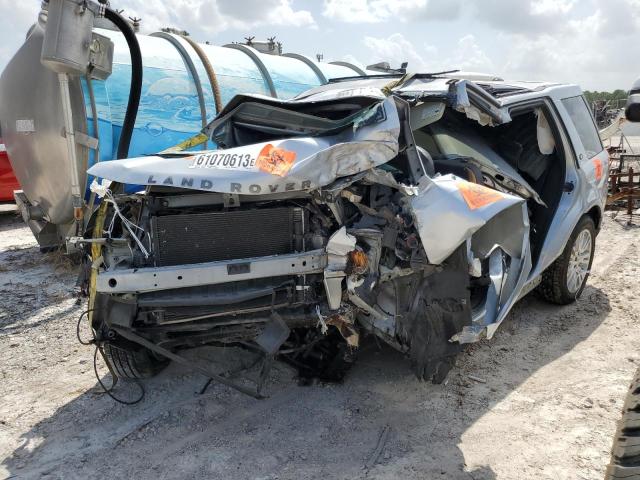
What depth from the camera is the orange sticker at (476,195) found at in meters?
3.18

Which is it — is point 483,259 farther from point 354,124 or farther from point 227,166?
point 227,166

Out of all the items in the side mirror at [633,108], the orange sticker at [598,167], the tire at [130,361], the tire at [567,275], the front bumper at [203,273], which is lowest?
the tire at [130,361]

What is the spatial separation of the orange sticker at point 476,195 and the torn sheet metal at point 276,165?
45 centimetres

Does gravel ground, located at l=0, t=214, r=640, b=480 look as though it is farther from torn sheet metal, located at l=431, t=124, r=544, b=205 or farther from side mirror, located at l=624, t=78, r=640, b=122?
side mirror, located at l=624, t=78, r=640, b=122

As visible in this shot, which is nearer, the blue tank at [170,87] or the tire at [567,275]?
the tire at [567,275]

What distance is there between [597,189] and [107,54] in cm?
518

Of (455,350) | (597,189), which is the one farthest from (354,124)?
(597,189)

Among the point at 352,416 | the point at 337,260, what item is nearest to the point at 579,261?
the point at 352,416

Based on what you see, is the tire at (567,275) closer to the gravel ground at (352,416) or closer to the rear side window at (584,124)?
the gravel ground at (352,416)

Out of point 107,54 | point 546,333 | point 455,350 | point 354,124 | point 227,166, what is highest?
point 107,54

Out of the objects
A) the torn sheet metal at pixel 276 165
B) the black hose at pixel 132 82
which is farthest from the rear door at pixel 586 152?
the black hose at pixel 132 82

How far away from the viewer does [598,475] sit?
287 cm

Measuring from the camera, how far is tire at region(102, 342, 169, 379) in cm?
385

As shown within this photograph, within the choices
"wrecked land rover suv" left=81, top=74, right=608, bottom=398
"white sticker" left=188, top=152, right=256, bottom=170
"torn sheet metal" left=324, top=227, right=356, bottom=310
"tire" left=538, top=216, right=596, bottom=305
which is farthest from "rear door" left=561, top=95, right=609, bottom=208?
"white sticker" left=188, top=152, right=256, bottom=170
